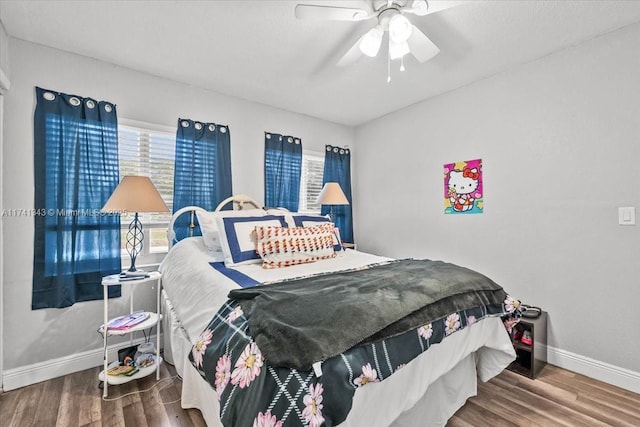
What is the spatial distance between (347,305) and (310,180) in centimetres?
281

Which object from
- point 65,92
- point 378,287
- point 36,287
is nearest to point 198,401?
point 378,287

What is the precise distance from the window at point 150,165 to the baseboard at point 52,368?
73 centimetres

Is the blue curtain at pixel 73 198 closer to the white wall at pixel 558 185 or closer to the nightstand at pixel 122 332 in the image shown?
the nightstand at pixel 122 332

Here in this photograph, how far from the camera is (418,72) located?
2.69m

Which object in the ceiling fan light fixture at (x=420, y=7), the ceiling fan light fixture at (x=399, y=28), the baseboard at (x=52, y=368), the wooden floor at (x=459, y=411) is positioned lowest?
the wooden floor at (x=459, y=411)

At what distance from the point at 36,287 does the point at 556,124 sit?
4208mm

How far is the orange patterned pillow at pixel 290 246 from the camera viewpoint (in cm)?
216

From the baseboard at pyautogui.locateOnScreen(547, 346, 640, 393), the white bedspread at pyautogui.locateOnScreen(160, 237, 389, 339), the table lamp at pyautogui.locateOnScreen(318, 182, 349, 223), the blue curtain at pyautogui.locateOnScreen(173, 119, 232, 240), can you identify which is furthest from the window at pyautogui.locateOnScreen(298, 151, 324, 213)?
the baseboard at pyautogui.locateOnScreen(547, 346, 640, 393)

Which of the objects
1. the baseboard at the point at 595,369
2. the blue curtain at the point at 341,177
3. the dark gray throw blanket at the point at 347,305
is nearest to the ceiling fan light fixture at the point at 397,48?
the dark gray throw blanket at the point at 347,305

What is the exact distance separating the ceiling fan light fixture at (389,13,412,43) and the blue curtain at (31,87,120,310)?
2272 millimetres

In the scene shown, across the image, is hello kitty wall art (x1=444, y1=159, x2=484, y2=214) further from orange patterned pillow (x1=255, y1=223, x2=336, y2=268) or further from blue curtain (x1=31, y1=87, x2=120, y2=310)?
blue curtain (x1=31, y1=87, x2=120, y2=310)

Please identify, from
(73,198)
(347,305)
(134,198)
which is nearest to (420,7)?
(347,305)

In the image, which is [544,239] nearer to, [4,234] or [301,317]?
[301,317]

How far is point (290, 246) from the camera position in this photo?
2209 mm
